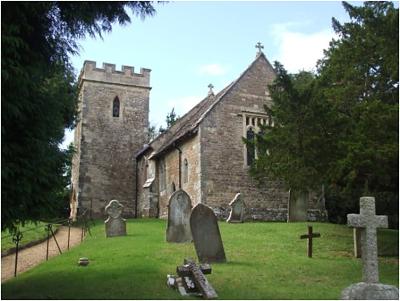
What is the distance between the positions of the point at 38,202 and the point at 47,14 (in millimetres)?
3231

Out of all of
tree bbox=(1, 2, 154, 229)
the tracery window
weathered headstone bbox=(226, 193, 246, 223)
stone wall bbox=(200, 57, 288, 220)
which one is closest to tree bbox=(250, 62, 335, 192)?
tree bbox=(1, 2, 154, 229)

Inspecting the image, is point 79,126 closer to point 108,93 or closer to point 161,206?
point 108,93

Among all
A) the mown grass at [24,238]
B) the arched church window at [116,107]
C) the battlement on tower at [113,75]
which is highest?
the battlement on tower at [113,75]

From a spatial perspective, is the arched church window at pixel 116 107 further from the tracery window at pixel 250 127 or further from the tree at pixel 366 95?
the tree at pixel 366 95

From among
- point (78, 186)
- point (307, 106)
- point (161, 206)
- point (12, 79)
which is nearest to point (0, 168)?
point (12, 79)

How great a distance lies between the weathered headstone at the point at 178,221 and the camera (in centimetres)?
1480

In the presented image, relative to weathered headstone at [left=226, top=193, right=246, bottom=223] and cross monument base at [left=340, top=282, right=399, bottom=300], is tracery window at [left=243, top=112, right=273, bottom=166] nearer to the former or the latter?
weathered headstone at [left=226, top=193, right=246, bottom=223]

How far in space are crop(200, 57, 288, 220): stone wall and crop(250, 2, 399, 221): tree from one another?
815 cm

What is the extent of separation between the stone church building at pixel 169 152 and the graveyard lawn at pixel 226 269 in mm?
6777

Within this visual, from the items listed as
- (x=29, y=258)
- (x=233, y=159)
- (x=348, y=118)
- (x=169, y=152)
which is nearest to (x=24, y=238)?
(x=29, y=258)

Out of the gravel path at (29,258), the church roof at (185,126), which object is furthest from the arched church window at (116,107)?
the gravel path at (29,258)

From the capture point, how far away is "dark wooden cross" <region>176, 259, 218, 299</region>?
830 cm

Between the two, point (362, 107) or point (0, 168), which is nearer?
point (0, 168)

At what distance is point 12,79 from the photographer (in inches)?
278
